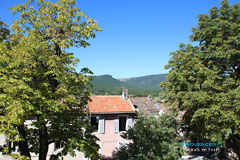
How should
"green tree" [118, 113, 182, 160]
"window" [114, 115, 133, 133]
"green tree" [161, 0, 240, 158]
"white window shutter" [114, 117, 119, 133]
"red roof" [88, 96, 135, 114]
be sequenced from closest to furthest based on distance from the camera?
1. "green tree" [118, 113, 182, 160]
2. "green tree" [161, 0, 240, 158]
3. "red roof" [88, 96, 135, 114]
4. "white window shutter" [114, 117, 119, 133]
5. "window" [114, 115, 133, 133]

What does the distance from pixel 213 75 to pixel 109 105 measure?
10.3m

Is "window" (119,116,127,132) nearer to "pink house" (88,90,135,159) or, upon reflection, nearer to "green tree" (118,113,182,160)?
"pink house" (88,90,135,159)

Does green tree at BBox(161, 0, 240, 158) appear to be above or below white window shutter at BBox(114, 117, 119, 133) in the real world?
above

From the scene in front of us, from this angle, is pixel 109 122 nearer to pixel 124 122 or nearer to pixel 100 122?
pixel 100 122

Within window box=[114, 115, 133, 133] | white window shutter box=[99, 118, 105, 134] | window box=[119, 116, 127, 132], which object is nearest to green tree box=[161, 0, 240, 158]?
window box=[114, 115, 133, 133]

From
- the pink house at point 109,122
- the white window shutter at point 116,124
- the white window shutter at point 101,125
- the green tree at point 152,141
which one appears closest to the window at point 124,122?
the pink house at point 109,122

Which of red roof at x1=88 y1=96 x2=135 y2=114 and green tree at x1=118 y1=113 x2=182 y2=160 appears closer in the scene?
green tree at x1=118 y1=113 x2=182 y2=160

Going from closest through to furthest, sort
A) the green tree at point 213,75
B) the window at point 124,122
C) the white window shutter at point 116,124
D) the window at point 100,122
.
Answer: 1. the green tree at point 213,75
2. the window at point 100,122
3. the white window shutter at point 116,124
4. the window at point 124,122

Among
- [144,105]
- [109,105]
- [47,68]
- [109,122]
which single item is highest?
[47,68]

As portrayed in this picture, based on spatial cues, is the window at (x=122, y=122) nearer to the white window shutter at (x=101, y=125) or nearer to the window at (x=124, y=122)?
the window at (x=124, y=122)

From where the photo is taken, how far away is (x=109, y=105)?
1798 centimetres

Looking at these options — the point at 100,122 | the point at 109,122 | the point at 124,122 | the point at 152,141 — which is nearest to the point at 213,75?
the point at 152,141

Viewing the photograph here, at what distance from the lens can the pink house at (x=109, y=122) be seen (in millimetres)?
16859

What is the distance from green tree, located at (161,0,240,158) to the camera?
1112 cm
